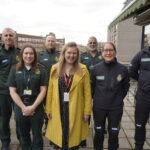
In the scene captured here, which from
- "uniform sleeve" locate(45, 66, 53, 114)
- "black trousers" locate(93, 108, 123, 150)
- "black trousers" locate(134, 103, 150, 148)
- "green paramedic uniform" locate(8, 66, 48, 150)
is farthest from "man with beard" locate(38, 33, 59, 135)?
"black trousers" locate(134, 103, 150, 148)

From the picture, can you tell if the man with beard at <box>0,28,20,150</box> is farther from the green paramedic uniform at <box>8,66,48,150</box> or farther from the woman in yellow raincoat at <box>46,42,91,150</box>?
the woman in yellow raincoat at <box>46,42,91,150</box>

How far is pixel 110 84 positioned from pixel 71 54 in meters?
0.69

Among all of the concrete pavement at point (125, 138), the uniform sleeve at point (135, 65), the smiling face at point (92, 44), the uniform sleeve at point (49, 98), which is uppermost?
the smiling face at point (92, 44)

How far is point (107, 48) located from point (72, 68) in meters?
0.57

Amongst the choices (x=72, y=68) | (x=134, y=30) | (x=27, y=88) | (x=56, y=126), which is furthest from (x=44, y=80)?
(x=134, y=30)

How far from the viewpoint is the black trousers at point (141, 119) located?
9.96ft

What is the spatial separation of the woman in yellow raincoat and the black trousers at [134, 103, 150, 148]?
87cm

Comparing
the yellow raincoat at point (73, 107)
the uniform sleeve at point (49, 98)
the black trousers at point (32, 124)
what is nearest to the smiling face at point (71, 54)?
the yellow raincoat at point (73, 107)

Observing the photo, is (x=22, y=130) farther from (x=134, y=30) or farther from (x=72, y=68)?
(x=134, y=30)

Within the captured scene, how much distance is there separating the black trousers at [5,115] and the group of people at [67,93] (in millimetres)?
23

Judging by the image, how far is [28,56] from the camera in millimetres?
2723

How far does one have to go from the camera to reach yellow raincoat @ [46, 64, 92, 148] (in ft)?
8.57

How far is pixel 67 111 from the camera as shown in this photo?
2629mm

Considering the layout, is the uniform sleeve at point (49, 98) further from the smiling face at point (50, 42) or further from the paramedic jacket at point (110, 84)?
the smiling face at point (50, 42)
